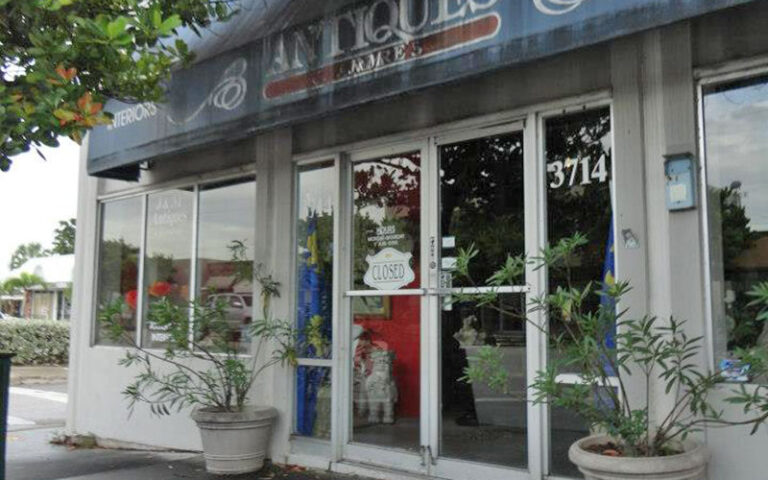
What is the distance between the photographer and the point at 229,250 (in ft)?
24.6

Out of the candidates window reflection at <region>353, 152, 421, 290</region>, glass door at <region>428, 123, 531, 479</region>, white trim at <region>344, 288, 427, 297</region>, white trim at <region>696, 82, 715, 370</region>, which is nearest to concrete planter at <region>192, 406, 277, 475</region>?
white trim at <region>344, 288, 427, 297</region>

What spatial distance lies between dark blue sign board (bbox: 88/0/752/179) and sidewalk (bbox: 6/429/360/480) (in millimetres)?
2986

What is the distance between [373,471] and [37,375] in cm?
1475

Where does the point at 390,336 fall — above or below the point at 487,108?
below

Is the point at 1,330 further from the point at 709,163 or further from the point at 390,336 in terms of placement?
the point at 709,163

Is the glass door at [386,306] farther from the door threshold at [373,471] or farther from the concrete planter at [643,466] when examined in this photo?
the concrete planter at [643,466]

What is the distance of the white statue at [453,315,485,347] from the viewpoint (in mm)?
5586

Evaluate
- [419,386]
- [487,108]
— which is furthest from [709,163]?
[419,386]

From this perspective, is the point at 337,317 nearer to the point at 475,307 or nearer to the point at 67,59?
the point at 475,307

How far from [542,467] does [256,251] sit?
3.43m

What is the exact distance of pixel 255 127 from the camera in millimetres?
6242

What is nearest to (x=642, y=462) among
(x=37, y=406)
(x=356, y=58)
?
(x=356, y=58)

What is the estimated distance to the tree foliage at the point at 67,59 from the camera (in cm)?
480

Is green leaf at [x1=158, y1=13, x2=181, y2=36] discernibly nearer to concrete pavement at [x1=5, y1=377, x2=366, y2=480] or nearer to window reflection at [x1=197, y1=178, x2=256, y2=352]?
window reflection at [x1=197, y1=178, x2=256, y2=352]
